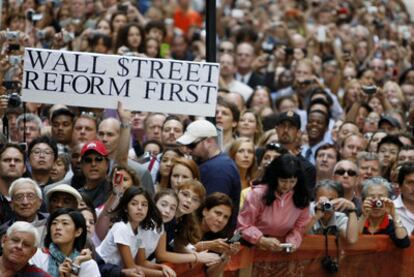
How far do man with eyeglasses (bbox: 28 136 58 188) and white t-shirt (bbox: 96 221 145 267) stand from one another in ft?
6.66

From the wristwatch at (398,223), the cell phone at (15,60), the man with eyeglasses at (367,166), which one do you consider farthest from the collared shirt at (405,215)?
the cell phone at (15,60)

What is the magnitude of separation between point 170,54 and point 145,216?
33.2 ft

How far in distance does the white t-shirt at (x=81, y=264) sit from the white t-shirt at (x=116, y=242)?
62 cm

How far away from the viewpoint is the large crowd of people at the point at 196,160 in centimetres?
1242

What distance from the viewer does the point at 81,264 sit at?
11.5m

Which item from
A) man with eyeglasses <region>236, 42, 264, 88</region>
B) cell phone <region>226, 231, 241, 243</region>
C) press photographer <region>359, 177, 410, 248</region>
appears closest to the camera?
cell phone <region>226, 231, 241, 243</region>

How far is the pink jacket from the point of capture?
44.5ft

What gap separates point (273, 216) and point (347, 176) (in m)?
2.17

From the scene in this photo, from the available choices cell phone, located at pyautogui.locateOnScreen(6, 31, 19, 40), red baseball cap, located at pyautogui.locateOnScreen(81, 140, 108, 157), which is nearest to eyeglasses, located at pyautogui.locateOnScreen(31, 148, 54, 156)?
red baseball cap, located at pyautogui.locateOnScreen(81, 140, 108, 157)

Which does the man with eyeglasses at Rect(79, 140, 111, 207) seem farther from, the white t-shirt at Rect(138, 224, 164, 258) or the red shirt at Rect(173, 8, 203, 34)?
the red shirt at Rect(173, 8, 203, 34)

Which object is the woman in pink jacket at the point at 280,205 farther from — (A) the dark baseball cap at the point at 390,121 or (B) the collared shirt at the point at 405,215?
(A) the dark baseball cap at the point at 390,121

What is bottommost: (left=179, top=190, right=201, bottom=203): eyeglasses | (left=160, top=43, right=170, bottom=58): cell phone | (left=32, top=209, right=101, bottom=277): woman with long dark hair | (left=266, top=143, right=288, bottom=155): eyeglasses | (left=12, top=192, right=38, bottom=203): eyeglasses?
(left=32, top=209, right=101, bottom=277): woman with long dark hair

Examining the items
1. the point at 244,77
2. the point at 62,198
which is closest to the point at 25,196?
the point at 62,198

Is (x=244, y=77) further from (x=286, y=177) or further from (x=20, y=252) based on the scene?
(x=20, y=252)
